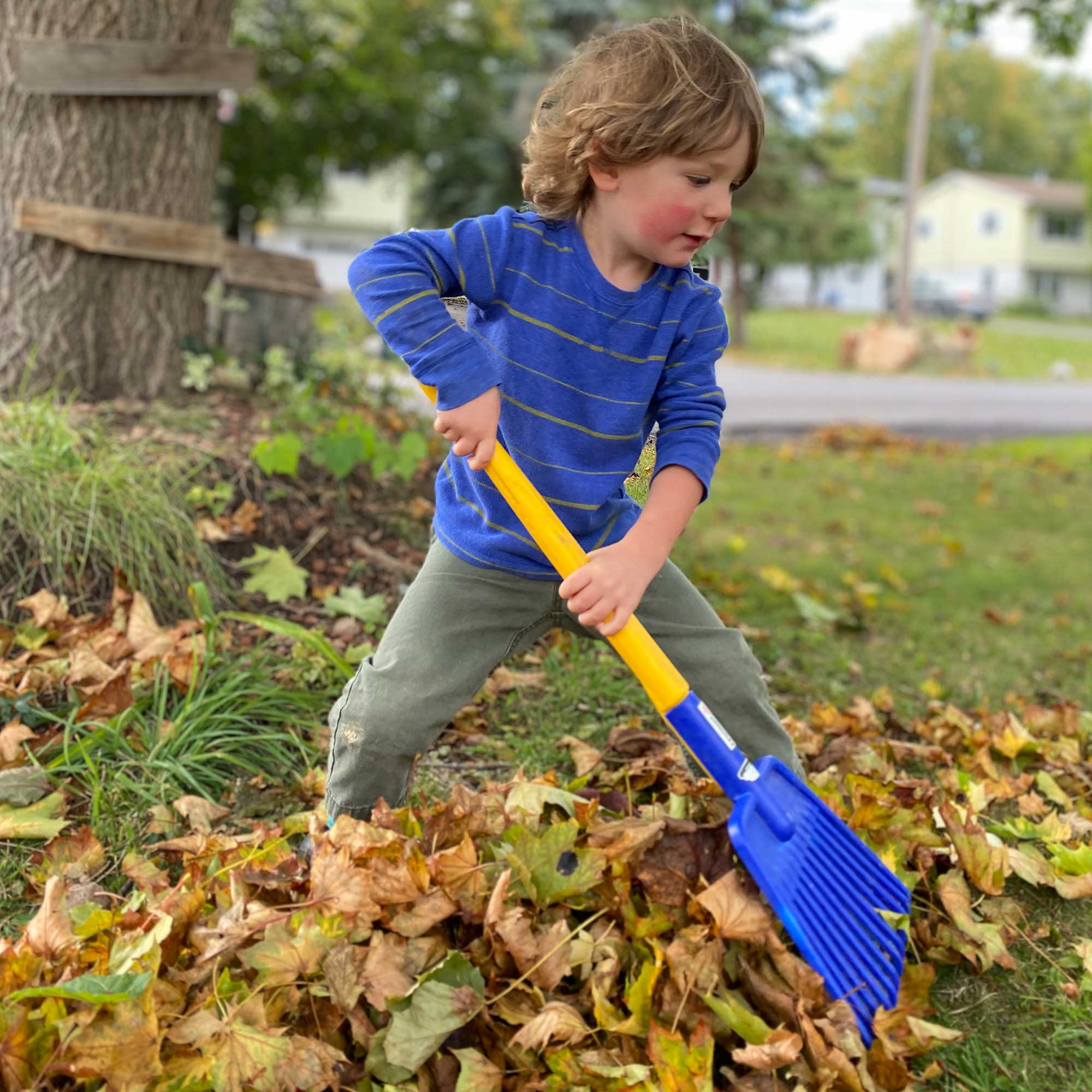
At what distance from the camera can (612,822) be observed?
1.89 metres

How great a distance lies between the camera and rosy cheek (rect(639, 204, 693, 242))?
5.70 ft

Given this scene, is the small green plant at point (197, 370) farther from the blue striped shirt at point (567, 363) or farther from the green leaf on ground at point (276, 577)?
the blue striped shirt at point (567, 363)

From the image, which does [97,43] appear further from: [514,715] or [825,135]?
[825,135]

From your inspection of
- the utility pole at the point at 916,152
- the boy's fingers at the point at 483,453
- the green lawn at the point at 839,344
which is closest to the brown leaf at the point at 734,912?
the boy's fingers at the point at 483,453

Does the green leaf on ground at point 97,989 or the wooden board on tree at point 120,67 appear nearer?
the green leaf on ground at point 97,989

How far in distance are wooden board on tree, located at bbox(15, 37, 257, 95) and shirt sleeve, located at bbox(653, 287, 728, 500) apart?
7.72 ft

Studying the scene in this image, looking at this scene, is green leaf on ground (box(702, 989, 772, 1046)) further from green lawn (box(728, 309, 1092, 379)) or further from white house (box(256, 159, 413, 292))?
white house (box(256, 159, 413, 292))

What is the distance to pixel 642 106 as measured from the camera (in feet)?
5.61

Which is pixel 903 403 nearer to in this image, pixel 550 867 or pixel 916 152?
pixel 916 152

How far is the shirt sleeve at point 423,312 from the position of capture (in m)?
1.68

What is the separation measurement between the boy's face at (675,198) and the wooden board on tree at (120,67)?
7.43ft

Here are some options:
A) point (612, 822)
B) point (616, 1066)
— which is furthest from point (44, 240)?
point (616, 1066)

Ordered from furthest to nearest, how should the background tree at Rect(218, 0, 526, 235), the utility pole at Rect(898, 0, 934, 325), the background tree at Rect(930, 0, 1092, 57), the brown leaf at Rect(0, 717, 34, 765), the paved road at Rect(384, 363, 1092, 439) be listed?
the utility pole at Rect(898, 0, 934, 325)
the background tree at Rect(218, 0, 526, 235)
the paved road at Rect(384, 363, 1092, 439)
the background tree at Rect(930, 0, 1092, 57)
the brown leaf at Rect(0, 717, 34, 765)

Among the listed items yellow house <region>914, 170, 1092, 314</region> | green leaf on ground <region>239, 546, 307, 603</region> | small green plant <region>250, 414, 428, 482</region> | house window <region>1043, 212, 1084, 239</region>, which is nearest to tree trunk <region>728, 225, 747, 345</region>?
small green plant <region>250, 414, 428, 482</region>
